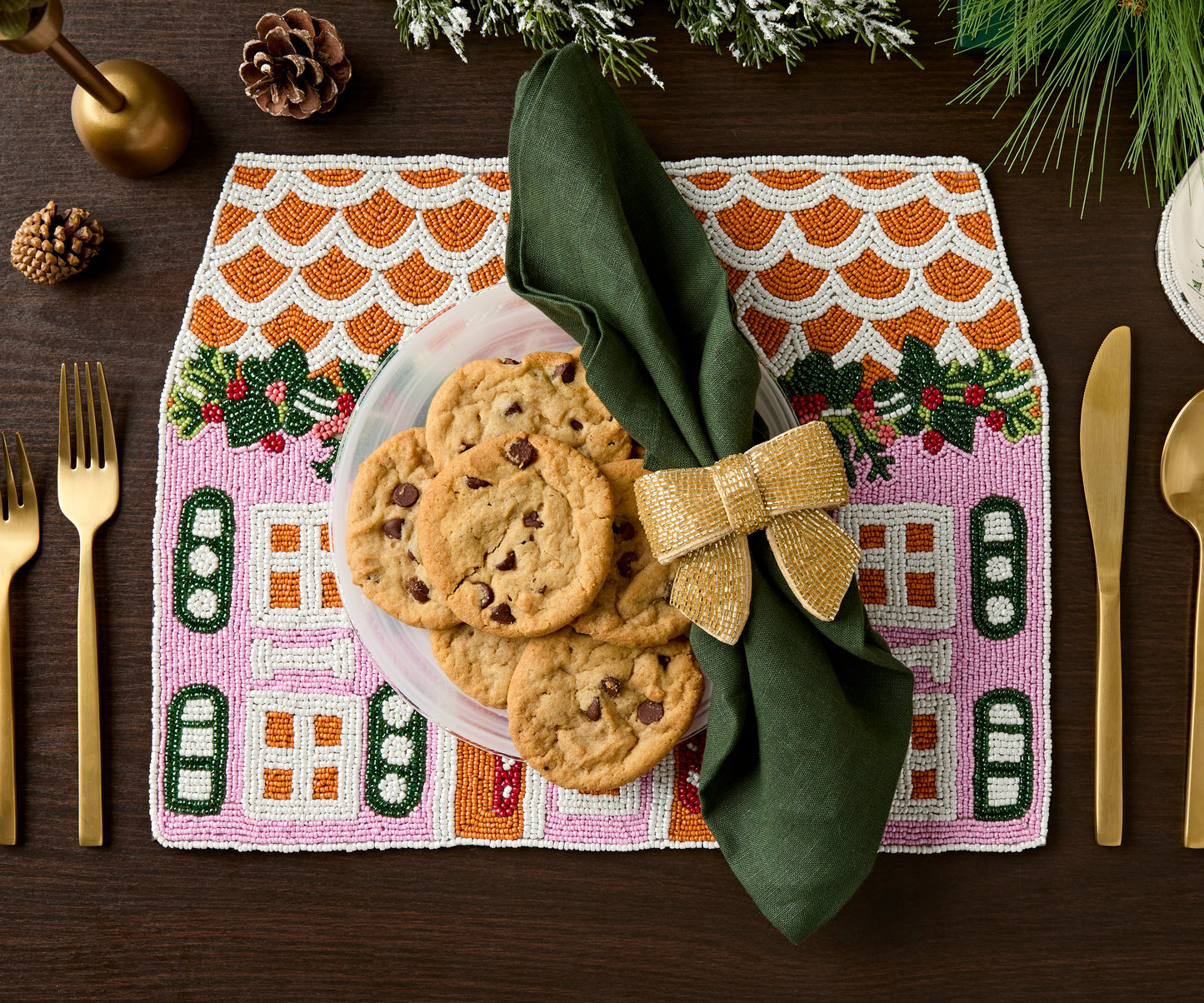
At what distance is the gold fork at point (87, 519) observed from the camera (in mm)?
935

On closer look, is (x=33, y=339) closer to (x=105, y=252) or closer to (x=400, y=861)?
(x=105, y=252)

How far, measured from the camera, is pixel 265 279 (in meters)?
0.97

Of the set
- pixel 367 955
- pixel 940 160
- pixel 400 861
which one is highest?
pixel 940 160

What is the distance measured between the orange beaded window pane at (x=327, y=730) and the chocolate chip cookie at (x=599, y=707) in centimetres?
23

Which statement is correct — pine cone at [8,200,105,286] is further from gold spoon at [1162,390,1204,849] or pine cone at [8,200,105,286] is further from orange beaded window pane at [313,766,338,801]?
gold spoon at [1162,390,1204,849]

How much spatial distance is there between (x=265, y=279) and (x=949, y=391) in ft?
2.54

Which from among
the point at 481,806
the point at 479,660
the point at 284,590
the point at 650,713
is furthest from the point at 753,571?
the point at 284,590

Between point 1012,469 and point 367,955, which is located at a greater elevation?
point 1012,469

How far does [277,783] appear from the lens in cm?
95

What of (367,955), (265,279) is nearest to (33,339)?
(265,279)

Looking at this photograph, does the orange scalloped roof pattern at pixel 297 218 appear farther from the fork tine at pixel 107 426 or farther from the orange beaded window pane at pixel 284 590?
the orange beaded window pane at pixel 284 590

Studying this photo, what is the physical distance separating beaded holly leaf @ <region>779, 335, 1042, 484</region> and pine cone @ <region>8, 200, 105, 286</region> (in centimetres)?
78

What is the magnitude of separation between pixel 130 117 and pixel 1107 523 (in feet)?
3.74

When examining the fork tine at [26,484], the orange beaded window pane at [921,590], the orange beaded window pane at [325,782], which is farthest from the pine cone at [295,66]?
the orange beaded window pane at [921,590]
